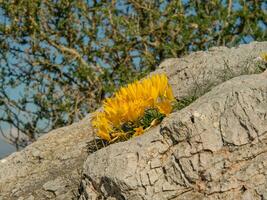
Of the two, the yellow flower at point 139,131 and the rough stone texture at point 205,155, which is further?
the yellow flower at point 139,131

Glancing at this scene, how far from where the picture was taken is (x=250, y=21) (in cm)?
1239

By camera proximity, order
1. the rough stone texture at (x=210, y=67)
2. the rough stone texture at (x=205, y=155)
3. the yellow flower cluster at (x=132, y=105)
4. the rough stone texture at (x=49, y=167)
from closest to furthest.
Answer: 1. the rough stone texture at (x=205, y=155)
2. the yellow flower cluster at (x=132, y=105)
3. the rough stone texture at (x=49, y=167)
4. the rough stone texture at (x=210, y=67)

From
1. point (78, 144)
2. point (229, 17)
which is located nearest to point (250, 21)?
point (229, 17)

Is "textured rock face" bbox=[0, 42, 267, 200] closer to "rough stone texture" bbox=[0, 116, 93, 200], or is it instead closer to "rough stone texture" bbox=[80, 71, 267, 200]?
"rough stone texture" bbox=[80, 71, 267, 200]

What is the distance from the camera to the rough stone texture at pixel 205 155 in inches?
156

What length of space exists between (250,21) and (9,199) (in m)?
8.00

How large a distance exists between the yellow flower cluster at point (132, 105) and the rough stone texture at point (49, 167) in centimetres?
48

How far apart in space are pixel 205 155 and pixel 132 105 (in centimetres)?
107

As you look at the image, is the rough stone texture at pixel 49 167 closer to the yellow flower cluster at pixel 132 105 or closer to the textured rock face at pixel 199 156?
the yellow flower cluster at pixel 132 105

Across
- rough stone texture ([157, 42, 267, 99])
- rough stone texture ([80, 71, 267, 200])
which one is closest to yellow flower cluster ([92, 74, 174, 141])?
rough stone texture ([157, 42, 267, 99])

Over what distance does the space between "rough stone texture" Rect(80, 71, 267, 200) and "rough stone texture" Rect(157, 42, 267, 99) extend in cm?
115

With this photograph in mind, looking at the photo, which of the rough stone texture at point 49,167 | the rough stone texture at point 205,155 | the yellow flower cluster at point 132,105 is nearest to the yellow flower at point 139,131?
the yellow flower cluster at point 132,105

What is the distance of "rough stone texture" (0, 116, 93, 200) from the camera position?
17.2 ft

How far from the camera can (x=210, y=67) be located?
6000 millimetres
